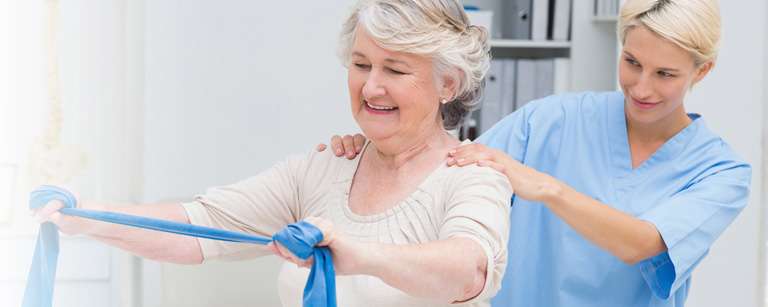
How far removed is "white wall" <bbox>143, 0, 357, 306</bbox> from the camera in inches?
95.9

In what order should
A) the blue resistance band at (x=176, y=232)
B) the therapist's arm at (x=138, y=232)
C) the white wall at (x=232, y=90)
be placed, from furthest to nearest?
the white wall at (x=232, y=90), the therapist's arm at (x=138, y=232), the blue resistance band at (x=176, y=232)

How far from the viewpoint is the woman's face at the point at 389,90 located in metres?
1.32

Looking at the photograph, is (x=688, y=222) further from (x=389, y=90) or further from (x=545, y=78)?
(x=545, y=78)

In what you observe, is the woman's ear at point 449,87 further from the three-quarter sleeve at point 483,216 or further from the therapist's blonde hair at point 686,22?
the therapist's blonde hair at point 686,22

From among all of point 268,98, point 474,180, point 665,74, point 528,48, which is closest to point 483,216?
point 474,180

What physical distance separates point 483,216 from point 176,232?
1.25ft

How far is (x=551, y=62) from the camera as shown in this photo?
334 cm

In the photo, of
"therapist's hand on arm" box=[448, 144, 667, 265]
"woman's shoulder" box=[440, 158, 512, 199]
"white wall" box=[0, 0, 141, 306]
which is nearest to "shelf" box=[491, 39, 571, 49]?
"white wall" box=[0, 0, 141, 306]

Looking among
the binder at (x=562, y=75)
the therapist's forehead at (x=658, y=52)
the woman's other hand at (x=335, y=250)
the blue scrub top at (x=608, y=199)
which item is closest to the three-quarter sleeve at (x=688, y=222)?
the blue scrub top at (x=608, y=199)

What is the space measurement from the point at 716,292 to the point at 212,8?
149cm

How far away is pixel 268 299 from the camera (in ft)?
7.49

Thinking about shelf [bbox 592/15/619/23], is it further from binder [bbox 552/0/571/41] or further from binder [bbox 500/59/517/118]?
binder [bbox 500/59/517/118]

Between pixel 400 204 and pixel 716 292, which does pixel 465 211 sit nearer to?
pixel 400 204

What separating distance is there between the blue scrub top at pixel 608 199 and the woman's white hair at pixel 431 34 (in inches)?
18.8
